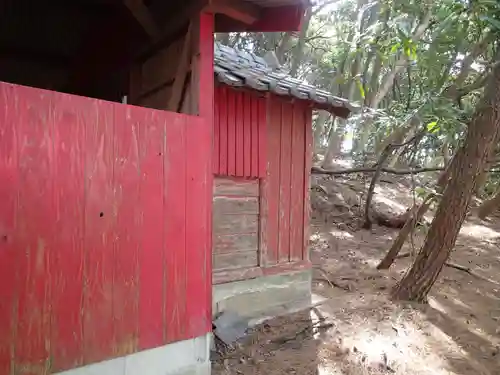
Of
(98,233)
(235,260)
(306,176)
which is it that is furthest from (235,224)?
(98,233)

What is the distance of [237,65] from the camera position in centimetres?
568

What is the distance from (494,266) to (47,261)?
316 inches

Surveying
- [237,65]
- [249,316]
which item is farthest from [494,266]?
[237,65]

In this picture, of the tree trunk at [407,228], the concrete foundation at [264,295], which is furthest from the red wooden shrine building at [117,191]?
the tree trunk at [407,228]

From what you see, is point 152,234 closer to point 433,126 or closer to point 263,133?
point 263,133

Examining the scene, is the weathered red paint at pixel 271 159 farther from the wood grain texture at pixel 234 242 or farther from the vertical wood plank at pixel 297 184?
the wood grain texture at pixel 234 242

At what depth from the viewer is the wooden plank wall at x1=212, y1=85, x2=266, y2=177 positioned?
530cm

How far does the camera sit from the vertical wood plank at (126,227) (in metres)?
2.89

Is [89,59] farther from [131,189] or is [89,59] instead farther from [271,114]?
[131,189]

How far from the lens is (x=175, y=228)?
323cm

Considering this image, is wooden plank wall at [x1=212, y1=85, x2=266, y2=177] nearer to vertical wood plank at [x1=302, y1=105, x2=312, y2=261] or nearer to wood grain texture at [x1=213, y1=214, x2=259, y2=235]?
wood grain texture at [x1=213, y1=214, x2=259, y2=235]

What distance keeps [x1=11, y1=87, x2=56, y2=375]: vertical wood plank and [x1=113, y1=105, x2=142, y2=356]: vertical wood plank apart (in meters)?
0.42

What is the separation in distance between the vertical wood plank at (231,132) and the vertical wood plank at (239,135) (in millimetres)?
39

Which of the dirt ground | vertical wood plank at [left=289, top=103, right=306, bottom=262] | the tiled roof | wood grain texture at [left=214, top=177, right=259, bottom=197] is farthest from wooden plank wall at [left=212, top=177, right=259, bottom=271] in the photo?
the tiled roof
